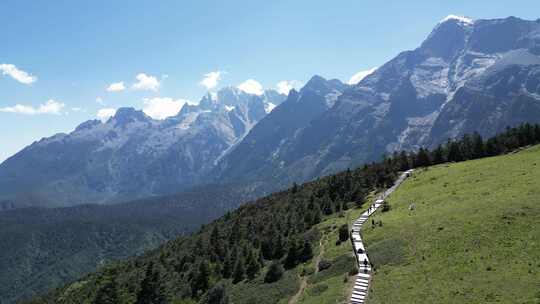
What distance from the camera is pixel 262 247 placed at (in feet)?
285

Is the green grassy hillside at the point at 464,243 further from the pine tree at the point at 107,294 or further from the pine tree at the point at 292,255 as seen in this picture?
the pine tree at the point at 107,294

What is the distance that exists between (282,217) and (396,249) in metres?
49.1

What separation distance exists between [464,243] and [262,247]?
41.7 meters

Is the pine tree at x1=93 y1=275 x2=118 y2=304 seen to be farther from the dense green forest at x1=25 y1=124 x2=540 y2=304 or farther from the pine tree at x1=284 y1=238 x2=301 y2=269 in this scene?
the pine tree at x1=284 y1=238 x2=301 y2=269

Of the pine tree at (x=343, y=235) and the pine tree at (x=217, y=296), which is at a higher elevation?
the pine tree at (x=343, y=235)

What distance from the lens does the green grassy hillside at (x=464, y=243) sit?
44969 mm

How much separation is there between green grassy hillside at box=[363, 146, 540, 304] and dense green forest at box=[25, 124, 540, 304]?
16.1 meters

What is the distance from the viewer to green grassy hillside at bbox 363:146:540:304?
4497 centimetres

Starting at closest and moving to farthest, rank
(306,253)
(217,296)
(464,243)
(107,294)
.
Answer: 1. (464,243)
2. (217,296)
3. (306,253)
4. (107,294)

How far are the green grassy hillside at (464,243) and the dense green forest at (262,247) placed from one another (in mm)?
16150

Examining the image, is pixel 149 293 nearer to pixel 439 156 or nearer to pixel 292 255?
pixel 292 255

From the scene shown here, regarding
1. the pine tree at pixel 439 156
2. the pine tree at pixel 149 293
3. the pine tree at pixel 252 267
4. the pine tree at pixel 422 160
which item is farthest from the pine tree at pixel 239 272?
the pine tree at pixel 439 156

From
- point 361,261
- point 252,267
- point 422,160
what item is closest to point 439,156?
point 422,160

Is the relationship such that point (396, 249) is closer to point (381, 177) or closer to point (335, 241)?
point (335, 241)
